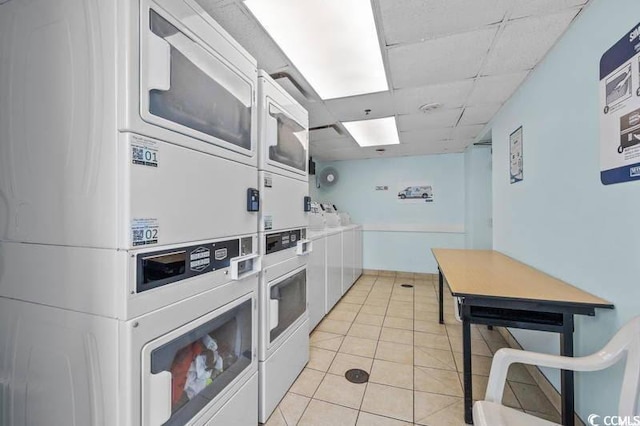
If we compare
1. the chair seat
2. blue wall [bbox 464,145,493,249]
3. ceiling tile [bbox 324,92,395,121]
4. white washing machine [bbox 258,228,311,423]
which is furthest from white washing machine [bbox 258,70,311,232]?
blue wall [bbox 464,145,493,249]

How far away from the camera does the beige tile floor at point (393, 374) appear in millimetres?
1777

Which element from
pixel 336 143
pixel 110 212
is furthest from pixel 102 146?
pixel 336 143

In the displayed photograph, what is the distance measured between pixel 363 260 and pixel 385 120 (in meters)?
3.16

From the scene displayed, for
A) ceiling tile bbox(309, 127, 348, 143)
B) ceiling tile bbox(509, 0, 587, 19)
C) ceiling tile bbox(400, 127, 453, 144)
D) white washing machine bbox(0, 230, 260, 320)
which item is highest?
ceiling tile bbox(509, 0, 587, 19)

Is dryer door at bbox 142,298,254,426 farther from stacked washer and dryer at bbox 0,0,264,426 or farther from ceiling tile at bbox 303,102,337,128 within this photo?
ceiling tile at bbox 303,102,337,128

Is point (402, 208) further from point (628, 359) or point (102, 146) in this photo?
point (102, 146)

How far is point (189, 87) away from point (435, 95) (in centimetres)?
237

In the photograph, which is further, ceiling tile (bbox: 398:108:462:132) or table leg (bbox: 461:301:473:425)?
ceiling tile (bbox: 398:108:462:132)

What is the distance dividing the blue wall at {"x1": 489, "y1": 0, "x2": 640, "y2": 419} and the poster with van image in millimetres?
2859

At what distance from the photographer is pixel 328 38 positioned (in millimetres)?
1795

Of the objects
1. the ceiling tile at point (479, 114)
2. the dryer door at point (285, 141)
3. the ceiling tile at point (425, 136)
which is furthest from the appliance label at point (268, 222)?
the ceiling tile at point (425, 136)

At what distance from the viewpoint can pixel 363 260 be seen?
570 cm

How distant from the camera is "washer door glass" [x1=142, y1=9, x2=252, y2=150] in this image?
990 millimetres

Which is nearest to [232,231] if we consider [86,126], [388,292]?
[86,126]
